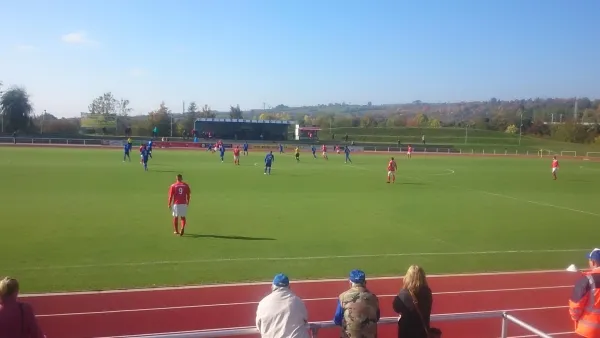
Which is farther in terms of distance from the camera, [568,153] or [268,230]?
[568,153]

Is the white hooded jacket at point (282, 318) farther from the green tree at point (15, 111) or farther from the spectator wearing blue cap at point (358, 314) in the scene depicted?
the green tree at point (15, 111)

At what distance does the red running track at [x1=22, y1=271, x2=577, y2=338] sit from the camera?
29.1ft

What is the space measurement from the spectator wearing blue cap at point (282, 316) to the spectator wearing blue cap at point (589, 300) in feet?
10.1

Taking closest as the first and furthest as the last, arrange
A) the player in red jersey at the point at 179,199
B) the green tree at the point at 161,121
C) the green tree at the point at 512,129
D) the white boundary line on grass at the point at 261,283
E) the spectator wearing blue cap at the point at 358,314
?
1. the spectator wearing blue cap at the point at 358,314
2. the white boundary line on grass at the point at 261,283
3. the player in red jersey at the point at 179,199
4. the green tree at the point at 161,121
5. the green tree at the point at 512,129

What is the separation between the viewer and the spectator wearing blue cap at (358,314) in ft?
16.9

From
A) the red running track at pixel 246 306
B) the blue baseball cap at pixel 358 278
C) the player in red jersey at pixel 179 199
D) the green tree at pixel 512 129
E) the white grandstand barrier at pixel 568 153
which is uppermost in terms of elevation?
the green tree at pixel 512 129

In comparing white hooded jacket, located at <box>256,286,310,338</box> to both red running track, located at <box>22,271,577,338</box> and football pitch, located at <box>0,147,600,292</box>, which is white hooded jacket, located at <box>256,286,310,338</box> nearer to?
red running track, located at <box>22,271,577,338</box>

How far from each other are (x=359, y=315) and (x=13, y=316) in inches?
132

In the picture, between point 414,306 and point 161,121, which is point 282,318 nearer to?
point 414,306

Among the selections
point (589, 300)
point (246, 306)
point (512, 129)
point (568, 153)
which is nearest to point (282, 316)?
point (589, 300)

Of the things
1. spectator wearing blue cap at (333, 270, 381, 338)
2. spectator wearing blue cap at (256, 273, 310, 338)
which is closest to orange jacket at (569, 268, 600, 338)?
spectator wearing blue cap at (333, 270, 381, 338)

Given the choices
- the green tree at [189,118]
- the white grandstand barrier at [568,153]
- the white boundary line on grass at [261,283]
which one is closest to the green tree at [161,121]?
the green tree at [189,118]

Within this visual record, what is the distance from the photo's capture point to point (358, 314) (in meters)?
5.14

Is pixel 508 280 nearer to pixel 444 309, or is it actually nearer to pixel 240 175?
pixel 444 309
